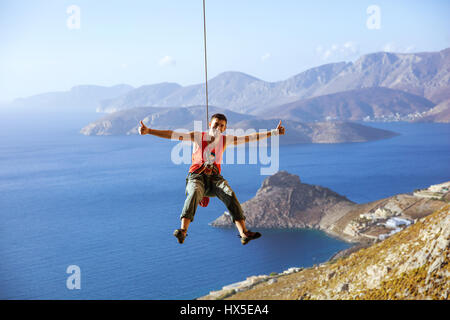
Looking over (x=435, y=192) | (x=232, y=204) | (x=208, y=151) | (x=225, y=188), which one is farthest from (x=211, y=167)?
(x=435, y=192)

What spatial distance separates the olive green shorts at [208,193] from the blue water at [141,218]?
47961 mm

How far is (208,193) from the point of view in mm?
6793

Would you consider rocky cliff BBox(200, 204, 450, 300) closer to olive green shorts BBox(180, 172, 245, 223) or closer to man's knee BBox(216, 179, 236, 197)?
olive green shorts BBox(180, 172, 245, 223)

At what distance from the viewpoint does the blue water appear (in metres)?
58.8

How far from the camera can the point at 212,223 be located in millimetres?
76875

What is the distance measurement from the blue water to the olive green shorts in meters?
48.0

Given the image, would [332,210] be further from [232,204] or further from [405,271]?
[232,204]

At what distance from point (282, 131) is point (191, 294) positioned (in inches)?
1920

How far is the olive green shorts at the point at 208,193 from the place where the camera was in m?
6.36

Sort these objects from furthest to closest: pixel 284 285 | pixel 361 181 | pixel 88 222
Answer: pixel 361 181
pixel 88 222
pixel 284 285

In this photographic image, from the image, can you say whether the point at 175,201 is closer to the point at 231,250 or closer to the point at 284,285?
the point at 231,250

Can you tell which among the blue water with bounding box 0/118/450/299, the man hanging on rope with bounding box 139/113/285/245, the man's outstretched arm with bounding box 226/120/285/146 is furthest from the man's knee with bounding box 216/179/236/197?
the blue water with bounding box 0/118/450/299

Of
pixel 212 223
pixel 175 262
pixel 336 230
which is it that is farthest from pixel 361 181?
pixel 175 262
